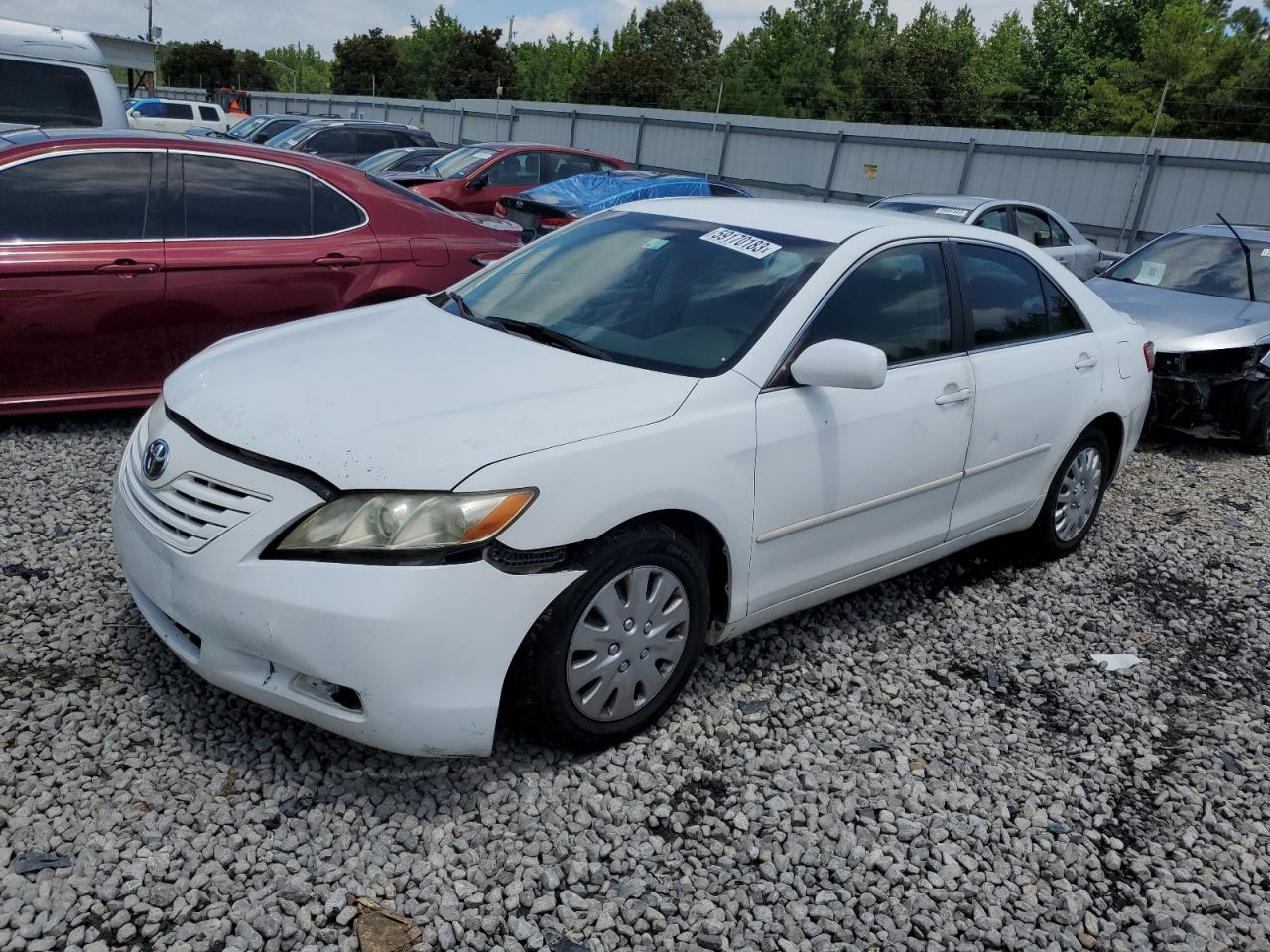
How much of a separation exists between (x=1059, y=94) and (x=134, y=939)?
53.4 m

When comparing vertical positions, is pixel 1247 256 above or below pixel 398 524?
above

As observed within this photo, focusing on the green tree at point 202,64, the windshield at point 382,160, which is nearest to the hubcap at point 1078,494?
the windshield at point 382,160

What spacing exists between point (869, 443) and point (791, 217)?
1009 millimetres

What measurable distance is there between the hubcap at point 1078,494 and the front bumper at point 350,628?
9.83ft

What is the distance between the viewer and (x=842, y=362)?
3.18 meters

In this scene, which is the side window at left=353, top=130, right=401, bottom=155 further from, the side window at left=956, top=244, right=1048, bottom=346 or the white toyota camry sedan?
the side window at left=956, top=244, right=1048, bottom=346

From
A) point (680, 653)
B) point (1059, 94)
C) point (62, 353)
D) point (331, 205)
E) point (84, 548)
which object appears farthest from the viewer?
point (1059, 94)

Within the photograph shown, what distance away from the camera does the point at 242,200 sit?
564 cm

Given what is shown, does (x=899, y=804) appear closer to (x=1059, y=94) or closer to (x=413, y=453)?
(x=413, y=453)

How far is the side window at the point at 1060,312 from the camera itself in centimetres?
450

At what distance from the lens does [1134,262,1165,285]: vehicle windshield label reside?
26.9 feet

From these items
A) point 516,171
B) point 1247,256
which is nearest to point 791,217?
point 1247,256

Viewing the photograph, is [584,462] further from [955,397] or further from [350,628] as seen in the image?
[955,397]

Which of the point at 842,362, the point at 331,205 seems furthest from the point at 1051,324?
the point at 331,205
